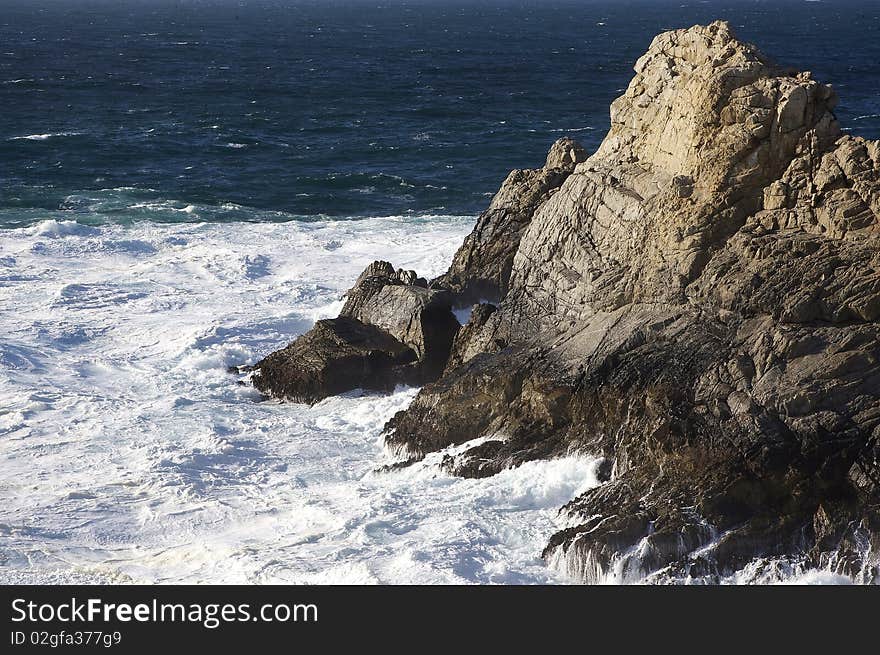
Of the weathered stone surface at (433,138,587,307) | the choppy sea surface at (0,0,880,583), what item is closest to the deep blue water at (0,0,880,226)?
the choppy sea surface at (0,0,880,583)

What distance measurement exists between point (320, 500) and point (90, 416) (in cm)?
708

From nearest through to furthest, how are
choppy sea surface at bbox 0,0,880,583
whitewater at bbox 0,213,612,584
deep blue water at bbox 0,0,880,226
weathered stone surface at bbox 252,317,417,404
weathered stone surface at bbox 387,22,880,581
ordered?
1. weathered stone surface at bbox 387,22,880,581
2. whitewater at bbox 0,213,612,584
3. choppy sea surface at bbox 0,0,880,583
4. weathered stone surface at bbox 252,317,417,404
5. deep blue water at bbox 0,0,880,226

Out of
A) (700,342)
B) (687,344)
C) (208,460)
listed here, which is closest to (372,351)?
(208,460)

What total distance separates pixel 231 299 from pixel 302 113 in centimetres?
4099

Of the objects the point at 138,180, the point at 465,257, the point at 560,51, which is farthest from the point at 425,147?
the point at 560,51

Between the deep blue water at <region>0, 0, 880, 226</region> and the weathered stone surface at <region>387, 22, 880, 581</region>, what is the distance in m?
22.5

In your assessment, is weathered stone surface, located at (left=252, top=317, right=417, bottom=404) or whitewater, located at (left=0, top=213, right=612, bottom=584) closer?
whitewater, located at (left=0, top=213, right=612, bottom=584)

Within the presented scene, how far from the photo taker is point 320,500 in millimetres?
23578

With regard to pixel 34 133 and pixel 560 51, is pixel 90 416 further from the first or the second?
pixel 560 51

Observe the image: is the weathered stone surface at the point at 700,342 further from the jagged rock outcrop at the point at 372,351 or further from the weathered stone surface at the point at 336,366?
the weathered stone surface at the point at 336,366

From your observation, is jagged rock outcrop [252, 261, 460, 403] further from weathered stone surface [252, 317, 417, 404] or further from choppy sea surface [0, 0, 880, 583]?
choppy sea surface [0, 0, 880, 583]

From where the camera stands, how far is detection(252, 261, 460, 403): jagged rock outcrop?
28516 millimetres

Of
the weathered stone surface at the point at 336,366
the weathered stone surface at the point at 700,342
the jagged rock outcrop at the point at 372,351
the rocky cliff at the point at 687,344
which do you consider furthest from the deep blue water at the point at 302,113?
the weathered stone surface at the point at 700,342
